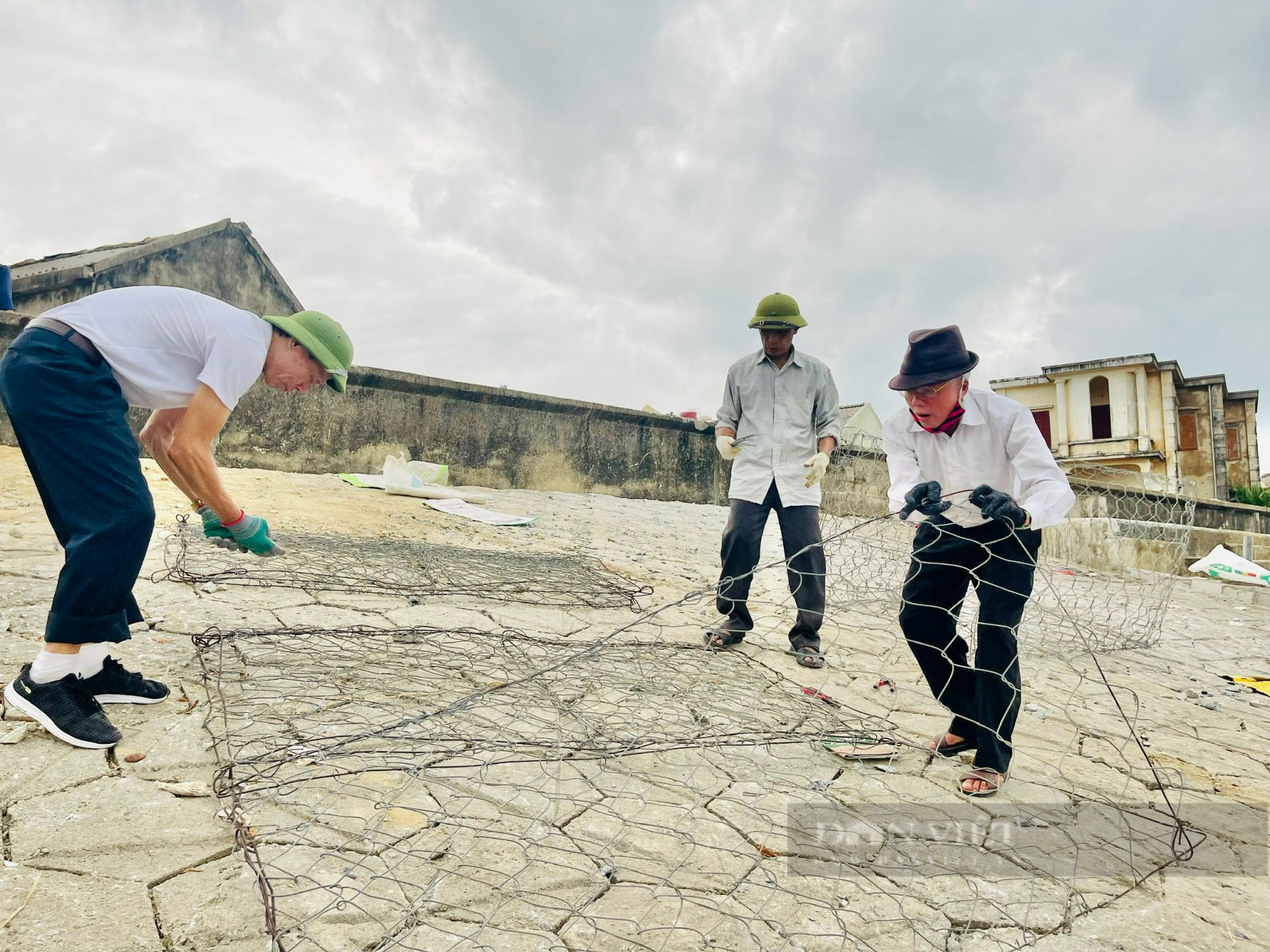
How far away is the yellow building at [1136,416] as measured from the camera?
24203mm

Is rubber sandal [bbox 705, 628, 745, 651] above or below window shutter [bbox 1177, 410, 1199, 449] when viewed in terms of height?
below

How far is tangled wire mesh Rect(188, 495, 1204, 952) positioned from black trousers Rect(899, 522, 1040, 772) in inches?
3.1

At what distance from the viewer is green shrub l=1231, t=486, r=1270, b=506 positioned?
2569 centimetres

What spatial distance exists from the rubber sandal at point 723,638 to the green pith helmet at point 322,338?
2006mm

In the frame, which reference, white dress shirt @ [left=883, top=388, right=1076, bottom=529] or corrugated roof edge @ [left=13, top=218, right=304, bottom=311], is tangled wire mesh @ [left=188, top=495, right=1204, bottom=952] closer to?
white dress shirt @ [left=883, top=388, right=1076, bottom=529]

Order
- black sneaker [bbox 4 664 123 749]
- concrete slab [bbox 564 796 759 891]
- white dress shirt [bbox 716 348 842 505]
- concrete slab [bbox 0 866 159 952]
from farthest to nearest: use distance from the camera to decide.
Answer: white dress shirt [bbox 716 348 842 505]
black sneaker [bbox 4 664 123 749]
concrete slab [bbox 564 796 759 891]
concrete slab [bbox 0 866 159 952]

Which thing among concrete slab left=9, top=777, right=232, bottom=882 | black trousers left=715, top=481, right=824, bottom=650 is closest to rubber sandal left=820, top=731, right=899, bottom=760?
black trousers left=715, top=481, right=824, bottom=650

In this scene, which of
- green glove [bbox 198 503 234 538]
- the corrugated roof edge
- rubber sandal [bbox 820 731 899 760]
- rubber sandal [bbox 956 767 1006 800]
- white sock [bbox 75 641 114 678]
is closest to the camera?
white sock [bbox 75 641 114 678]

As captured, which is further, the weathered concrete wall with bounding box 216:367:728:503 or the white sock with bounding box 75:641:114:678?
the weathered concrete wall with bounding box 216:367:728:503

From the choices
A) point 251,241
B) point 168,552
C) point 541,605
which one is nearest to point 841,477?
point 541,605

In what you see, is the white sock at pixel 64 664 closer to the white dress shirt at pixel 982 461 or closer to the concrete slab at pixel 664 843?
the concrete slab at pixel 664 843

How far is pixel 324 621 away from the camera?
3.27m

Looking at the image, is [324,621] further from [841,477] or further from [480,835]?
[841,477]

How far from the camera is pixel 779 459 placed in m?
3.63
